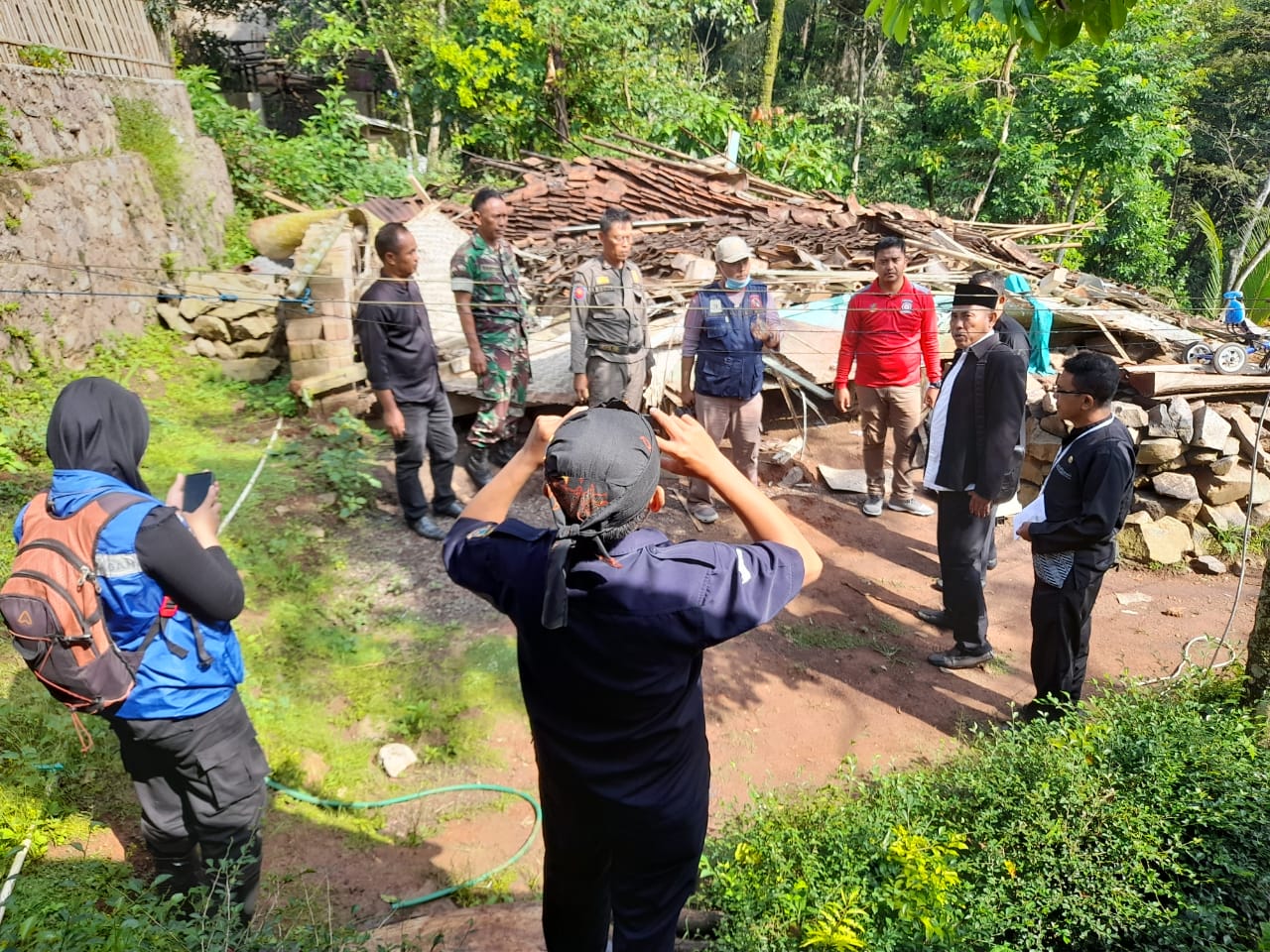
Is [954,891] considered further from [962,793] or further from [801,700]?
[801,700]

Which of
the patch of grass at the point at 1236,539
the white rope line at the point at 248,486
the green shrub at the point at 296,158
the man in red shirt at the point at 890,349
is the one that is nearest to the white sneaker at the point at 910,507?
the man in red shirt at the point at 890,349

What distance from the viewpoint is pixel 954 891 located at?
2457mm

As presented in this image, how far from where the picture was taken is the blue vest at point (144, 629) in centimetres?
215

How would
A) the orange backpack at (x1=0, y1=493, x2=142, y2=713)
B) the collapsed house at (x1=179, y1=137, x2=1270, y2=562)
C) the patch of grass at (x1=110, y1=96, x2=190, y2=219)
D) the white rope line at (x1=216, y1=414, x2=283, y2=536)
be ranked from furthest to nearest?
the patch of grass at (x1=110, y1=96, x2=190, y2=219) < the collapsed house at (x1=179, y1=137, x2=1270, y2=562) < the white rope line at (x1=216, y1=414, x2=283, y2=536) < the orange backpack at (x1=0, y1=493, x2=142, y2=713)

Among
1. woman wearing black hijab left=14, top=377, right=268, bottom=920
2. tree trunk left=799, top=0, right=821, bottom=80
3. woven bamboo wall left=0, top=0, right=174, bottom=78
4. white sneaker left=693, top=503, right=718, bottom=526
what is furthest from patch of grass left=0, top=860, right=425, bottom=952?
tree trunk left=799, top=0, right=821, bottom=80

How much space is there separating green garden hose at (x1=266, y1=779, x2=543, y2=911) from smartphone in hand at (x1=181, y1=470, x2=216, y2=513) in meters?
1.54

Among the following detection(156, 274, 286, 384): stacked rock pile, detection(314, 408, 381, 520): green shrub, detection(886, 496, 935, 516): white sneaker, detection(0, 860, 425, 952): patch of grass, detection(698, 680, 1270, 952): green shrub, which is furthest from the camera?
detection(156, 274, 286, 384): stacked rock pile

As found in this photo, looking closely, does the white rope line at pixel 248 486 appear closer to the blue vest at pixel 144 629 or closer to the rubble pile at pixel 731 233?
the blue vest at pixel 144 629

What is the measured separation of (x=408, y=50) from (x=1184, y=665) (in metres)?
14.7

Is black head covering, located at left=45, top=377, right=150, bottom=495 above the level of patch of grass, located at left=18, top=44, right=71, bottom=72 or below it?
below

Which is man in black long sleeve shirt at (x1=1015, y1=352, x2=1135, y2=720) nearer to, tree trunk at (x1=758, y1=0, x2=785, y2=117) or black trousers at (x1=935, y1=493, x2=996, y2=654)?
black trousers at (x1=935, y1=493, x2=996, y2=654)

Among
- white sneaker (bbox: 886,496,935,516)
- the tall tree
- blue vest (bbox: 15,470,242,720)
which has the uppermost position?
the tall tree

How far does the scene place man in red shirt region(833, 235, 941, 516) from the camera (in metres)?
5.35

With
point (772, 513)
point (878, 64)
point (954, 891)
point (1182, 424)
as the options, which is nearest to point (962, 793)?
point (954, 891)
